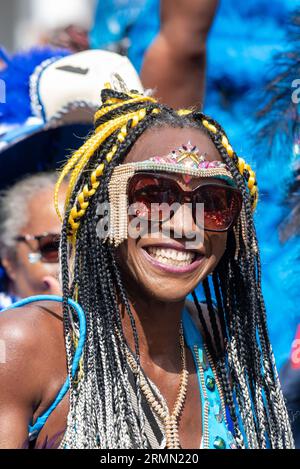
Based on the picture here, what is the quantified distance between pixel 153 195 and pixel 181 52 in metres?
1.49

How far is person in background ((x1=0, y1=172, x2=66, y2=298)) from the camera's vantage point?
3971 mm

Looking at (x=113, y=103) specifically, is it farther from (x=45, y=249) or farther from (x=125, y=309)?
(x=45, y=249)

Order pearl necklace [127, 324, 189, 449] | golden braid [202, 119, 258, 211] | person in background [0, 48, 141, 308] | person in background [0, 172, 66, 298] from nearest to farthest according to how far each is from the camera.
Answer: pearl necklace [127, 324, 189, 449], golden braid [202, 119, 258, 211], person in background [0, 48, 141, 308], person in background [0, 172, 66, 298]

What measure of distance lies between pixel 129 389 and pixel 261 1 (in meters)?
2.11

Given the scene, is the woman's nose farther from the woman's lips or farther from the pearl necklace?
the pearl necklace

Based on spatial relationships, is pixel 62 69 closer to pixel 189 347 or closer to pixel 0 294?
pixel 0 294

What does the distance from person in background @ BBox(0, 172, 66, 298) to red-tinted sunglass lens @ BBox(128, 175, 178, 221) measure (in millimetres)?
1317

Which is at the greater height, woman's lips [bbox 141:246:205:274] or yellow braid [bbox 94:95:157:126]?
yellow braid [bbox 94:95:157:126]

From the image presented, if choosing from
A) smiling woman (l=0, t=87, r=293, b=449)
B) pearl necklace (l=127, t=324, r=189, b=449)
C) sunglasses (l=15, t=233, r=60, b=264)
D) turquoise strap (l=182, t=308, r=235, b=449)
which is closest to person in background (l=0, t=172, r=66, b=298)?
sunglasses (l=15, t=233, r=60, b=264)

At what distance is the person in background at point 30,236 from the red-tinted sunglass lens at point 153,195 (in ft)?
Result: 4.32

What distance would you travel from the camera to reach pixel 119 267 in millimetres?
2742

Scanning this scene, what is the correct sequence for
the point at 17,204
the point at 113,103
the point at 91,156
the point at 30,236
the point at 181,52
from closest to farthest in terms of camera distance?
the point at 91,156 < the point at 113,103 < the point at 181,52 < the point at 30,236 < the point at 17,204

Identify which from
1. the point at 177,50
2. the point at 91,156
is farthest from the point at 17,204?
the point at 91,156

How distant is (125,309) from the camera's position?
2.75 metres
